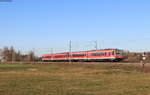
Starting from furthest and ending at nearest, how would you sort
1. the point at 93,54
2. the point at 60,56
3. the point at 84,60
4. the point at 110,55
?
the point at 60,56 → the point at 84,60 → the point at 93,54 → the point at 110,55

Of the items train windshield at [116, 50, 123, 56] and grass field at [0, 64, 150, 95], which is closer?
grass field at [0, 64, 150, 95]

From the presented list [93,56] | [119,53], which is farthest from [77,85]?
[93,56]

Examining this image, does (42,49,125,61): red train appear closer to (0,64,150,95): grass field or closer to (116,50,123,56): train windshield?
(116,50,123,56): train windshield

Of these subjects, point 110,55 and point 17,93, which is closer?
point 17,93

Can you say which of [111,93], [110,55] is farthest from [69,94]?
[110,55]

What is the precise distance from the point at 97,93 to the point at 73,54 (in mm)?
70548

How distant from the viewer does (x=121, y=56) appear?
211 ft

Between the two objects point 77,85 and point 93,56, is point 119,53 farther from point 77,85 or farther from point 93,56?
point 77,85

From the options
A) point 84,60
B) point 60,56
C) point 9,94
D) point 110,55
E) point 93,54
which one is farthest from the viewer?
point 60,56

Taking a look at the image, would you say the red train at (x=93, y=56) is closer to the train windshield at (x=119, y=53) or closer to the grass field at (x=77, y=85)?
the train windshield at (x=119, y=53)

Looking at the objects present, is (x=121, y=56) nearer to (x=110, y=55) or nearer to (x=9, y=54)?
(x=110, y=55)

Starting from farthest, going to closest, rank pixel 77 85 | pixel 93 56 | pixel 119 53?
pixel 93 56
pixel 119 53
pixel 77 85

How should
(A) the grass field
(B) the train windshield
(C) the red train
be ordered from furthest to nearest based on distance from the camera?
(C) the red train
(B) the train windshield
(A) the grass field

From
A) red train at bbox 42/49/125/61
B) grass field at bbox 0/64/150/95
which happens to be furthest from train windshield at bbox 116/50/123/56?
grass field at bbox 0/64/150/95
